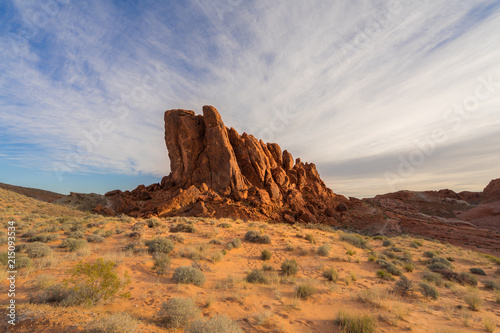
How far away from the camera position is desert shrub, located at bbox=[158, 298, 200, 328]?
13.7 ft

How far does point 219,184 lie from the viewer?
33.1m

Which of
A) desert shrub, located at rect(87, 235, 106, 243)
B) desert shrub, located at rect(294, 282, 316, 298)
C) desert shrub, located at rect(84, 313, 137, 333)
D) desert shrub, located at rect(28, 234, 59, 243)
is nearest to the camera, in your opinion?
desert shrub, located at rect(84, 313, 137, 333)

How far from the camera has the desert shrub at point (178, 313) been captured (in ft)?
13.7

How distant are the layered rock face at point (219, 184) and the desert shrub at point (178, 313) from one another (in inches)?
906

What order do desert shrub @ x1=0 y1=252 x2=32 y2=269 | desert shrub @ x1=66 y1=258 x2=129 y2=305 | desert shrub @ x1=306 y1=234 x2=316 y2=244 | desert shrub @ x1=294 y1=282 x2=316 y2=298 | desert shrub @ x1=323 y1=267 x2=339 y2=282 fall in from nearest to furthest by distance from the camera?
desert shrub @ x1=66 y1=258 x2=129 y2=305 < desert shrub @ x1=294 y1=282 x2=316 y2=298 < desert shrub @ x1=0 y1=252 x2=32 y2=269 < desert shrub @ x1=323 y1=267 x2=339 y2=282 < desert shrub @ x1=306 y1=234 x2=316 y2=244

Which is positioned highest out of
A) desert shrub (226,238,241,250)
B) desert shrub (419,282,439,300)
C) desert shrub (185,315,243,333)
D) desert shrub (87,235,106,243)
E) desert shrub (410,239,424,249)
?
desert shrub (185,315,243,333)

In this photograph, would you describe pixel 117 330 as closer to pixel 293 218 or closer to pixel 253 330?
pixel 253 330

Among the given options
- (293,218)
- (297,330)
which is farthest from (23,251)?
(293,218)

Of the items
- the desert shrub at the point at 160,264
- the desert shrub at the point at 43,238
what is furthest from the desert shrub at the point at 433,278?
the desert shrub at the point at 43,238

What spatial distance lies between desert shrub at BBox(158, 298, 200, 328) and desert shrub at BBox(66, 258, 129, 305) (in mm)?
1502

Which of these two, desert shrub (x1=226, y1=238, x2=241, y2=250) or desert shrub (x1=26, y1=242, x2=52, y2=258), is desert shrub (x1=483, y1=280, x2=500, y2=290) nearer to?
desert shrub (x1=226, y1=238, x2=241, y2=250)

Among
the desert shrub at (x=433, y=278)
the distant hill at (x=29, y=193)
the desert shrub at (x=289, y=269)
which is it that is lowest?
the desert shrub at (x=433, y=278)

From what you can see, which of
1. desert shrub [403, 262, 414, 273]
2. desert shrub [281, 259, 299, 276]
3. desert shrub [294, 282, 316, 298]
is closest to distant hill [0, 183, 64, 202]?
desert shrub [281, 259, 299, 276]

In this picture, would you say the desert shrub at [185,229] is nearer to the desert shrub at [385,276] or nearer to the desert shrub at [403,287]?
the desert shrub at [385,276]
